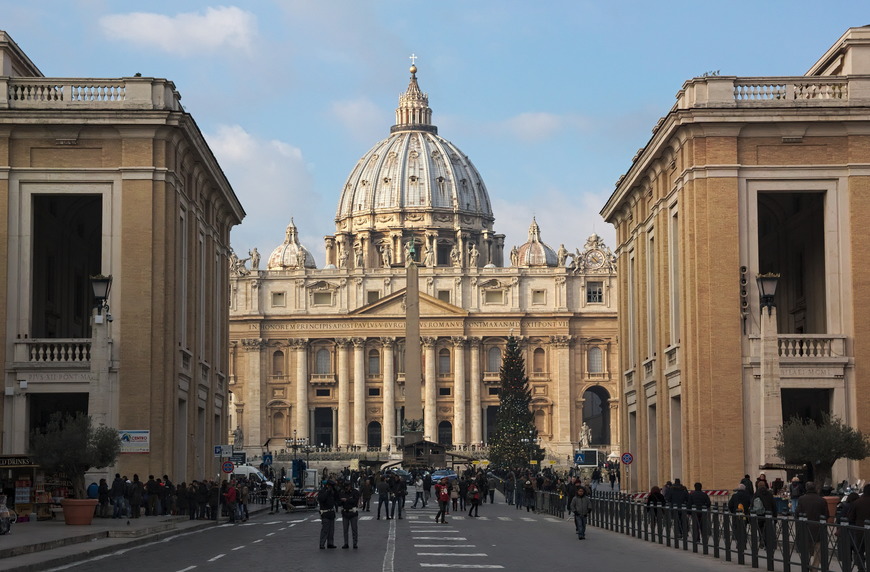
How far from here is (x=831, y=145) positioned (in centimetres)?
4788

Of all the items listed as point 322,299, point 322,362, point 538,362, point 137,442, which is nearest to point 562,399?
point 538,362

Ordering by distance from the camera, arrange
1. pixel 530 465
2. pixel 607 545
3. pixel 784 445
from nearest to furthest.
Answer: pixel 607 545 → pixel 784 445 → pixel 530 465

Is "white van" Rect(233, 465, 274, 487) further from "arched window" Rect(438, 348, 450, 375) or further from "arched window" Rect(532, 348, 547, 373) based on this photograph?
"arched window" Rect(532, 348, 547, 373)

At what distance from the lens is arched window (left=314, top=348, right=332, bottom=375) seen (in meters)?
160

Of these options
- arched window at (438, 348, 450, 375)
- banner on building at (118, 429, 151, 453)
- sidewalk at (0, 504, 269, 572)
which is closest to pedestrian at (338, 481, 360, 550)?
sidewalk at (0, 504, 269, 572)

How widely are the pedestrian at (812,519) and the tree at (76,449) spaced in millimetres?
19445

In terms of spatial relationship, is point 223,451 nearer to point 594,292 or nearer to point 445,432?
point 594,292

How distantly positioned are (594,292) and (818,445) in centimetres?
12023

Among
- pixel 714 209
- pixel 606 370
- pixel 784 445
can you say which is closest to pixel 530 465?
pixel 606 370

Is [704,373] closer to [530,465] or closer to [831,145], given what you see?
[831,145]

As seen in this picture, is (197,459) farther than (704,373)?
Yes

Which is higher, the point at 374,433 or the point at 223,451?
the point at 374,433

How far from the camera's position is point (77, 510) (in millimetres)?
37750

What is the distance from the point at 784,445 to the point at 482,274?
393 feet
